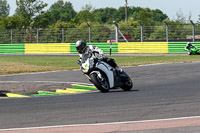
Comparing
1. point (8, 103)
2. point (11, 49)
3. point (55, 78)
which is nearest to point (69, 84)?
point (55, 78)

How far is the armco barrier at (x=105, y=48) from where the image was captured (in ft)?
109

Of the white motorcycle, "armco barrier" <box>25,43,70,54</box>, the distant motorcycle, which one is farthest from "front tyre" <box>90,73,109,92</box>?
"armco barrier" <box>25,43,70,54</box>

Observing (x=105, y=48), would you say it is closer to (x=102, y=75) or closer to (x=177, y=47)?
(x=177, y=47)

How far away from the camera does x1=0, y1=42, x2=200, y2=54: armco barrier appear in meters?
33.2

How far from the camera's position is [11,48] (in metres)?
39.5

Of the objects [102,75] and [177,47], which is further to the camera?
[177,47]

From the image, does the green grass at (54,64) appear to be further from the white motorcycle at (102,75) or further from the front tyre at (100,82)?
the front tyre at (100,82)

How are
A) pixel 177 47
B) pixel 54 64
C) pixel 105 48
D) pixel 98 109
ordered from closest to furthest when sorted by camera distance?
pixel 98 109 → pixel 54 64 → pixel 177 47 → pixel 105 48

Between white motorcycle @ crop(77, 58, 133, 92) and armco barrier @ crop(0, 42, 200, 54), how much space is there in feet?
68.1

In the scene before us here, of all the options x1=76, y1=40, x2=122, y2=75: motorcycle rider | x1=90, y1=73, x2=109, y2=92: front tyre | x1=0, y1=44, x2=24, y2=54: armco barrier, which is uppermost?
x1=76, y1=40, x2=122, y2=75: motorcycle rider

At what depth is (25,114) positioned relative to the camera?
26.4 ft

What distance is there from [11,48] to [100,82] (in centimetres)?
2876

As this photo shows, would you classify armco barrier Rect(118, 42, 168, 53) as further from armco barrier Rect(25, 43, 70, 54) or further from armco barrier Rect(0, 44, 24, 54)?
armco barrier Rect(0, 44, 24, 54)

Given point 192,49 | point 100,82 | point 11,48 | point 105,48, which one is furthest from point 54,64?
point 11,48
